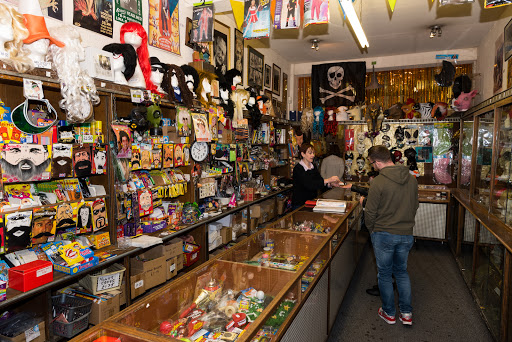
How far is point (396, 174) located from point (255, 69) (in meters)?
3.78

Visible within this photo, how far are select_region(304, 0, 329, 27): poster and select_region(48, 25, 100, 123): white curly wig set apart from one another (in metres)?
1.88

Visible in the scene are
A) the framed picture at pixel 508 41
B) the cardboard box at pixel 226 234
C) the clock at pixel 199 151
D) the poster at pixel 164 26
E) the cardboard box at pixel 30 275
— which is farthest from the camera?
the cardboard box at pixel 226 234

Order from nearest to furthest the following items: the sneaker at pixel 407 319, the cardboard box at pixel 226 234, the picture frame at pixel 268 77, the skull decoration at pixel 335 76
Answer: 1. the sneaker at pixel 407 319
2. the cardboard box at pixel 226 234
3. the picture frame at pixel 268 77
4. the skull decoration at pixel 335 76

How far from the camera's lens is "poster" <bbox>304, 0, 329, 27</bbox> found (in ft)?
9.94

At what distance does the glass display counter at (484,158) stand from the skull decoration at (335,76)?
3.16 m

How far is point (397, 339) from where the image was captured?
3213mm

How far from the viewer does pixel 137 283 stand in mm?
3072

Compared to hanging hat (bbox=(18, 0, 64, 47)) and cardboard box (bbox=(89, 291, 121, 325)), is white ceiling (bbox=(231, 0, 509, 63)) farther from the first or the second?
cardboard box (bbox=(89, 291, 121, 325))

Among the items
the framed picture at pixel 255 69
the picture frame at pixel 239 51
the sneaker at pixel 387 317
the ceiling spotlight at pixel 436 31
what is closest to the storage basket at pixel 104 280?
the sneaker at pixel 387 317

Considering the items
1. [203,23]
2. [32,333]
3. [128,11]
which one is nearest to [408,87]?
[203,23]

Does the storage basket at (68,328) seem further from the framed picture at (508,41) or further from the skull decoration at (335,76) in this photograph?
the skull decoration at (335,76)

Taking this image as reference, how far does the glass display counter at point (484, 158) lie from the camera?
159 inches

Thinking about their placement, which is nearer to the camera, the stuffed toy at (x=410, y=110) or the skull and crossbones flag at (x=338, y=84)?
the stuffed toy at (x=410, y=110)

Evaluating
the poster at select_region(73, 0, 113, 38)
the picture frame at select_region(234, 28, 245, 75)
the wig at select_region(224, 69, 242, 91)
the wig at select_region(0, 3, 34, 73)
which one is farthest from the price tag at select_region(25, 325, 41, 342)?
the picture frame at select_region(234, 28, 245, 75)
